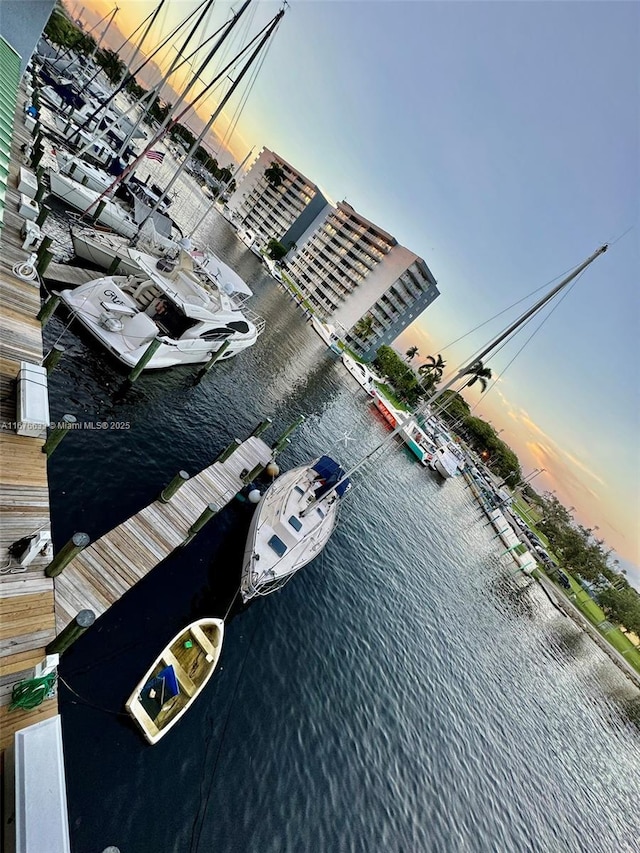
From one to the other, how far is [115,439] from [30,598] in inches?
407

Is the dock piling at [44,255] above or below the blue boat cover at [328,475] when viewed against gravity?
below

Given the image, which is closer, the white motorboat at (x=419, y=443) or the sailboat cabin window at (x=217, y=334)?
the sailboat cabin window at (x=217, y=334)

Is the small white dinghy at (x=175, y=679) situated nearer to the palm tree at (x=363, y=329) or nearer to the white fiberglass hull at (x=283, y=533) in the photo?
the white fiberglass hull at (x=283, y=533)

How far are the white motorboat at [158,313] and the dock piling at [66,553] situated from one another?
14.1 metres

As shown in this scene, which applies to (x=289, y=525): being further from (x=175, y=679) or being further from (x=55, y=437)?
(x=55, y=437)

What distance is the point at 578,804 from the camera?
22109 mm

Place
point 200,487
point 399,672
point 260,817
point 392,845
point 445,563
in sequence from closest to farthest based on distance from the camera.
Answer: point 260,817 → point 392,845 → point 200,487 → point 399,672 → point 445,563

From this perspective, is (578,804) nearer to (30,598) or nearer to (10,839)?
(10,839)

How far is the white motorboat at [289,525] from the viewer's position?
17438mm

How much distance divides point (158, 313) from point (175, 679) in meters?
21.9

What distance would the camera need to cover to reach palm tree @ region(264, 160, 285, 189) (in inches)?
4940

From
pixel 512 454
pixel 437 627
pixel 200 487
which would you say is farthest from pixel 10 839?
pixel 512 454

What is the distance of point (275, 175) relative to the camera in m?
126

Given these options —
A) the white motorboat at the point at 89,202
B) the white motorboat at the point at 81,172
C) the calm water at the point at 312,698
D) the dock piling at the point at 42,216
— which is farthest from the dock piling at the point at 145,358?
the white motorboat at the point at 81,172
